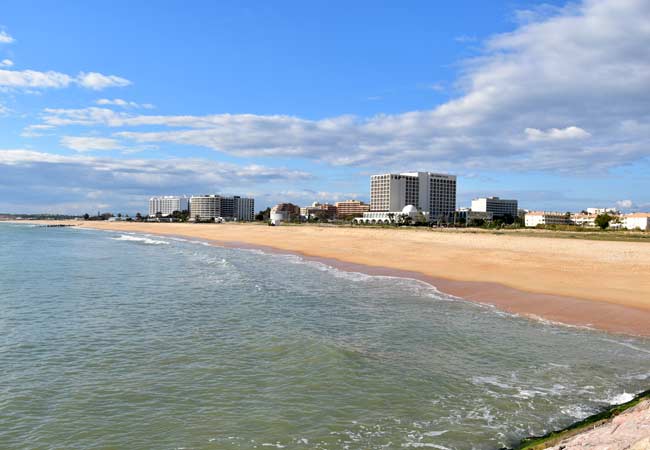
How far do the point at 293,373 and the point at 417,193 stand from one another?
563 ft

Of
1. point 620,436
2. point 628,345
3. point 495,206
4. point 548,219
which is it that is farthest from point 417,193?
point 620,436

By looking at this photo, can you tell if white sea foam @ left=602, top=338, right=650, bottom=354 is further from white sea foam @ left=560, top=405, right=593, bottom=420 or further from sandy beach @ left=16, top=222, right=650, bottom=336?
white sea foam @ left=560, top=405, right=593, bottom=420

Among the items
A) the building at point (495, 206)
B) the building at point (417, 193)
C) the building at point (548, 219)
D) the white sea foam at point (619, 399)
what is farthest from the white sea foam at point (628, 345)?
the building at point (495, 206)

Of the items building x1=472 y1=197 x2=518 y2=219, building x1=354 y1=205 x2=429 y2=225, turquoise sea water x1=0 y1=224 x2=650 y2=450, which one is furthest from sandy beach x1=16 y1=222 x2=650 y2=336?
building x1=472 y1=197 x2=518 y2=219

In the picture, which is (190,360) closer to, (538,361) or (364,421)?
(364,421)

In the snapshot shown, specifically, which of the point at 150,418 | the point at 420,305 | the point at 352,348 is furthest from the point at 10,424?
the point at 420,305

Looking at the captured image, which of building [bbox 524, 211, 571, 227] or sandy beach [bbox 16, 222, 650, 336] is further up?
building [bbox 524, 211, 571, 227]

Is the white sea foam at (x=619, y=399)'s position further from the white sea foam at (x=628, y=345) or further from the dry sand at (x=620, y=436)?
the white sea foam at (x=628, y=345)

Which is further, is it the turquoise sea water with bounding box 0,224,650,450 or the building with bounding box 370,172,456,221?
the building with bounding box 370,172,456,221

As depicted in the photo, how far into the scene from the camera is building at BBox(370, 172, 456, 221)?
17138 cm

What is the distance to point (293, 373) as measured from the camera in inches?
371

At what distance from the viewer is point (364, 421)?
728cm

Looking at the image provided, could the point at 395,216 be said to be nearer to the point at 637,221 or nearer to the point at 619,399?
the point at 637,221

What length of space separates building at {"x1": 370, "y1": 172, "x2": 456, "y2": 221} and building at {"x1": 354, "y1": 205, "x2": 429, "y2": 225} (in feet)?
20.8
